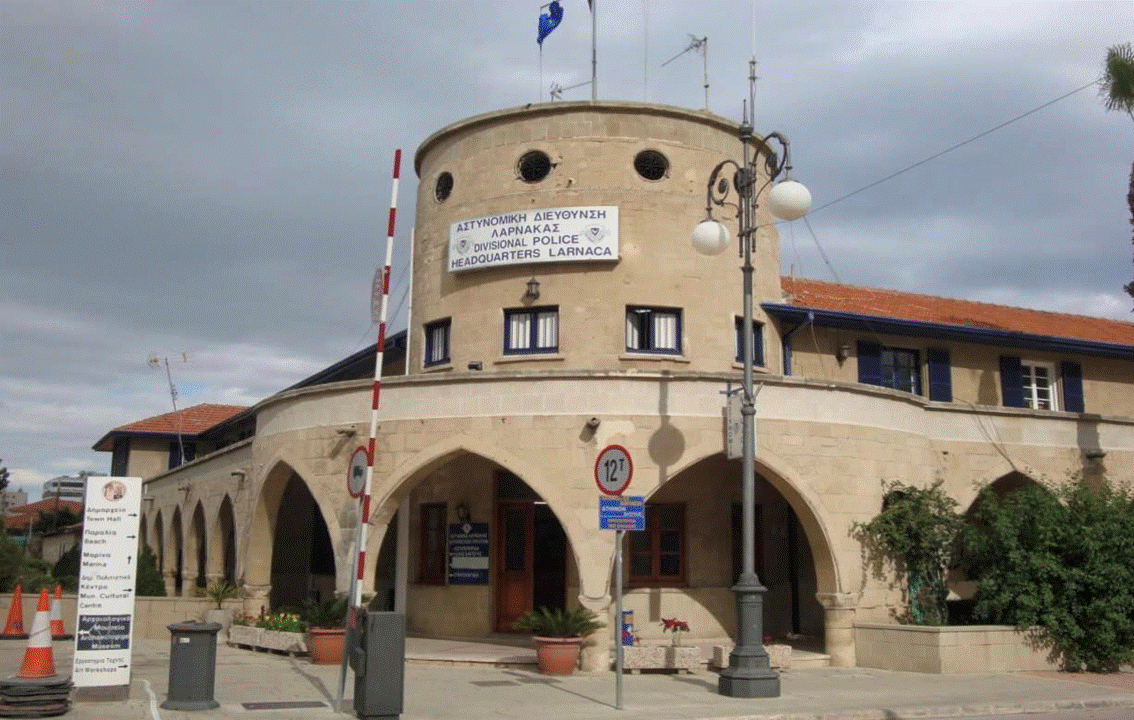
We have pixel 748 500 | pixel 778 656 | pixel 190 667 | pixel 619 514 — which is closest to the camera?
pixel 190 667

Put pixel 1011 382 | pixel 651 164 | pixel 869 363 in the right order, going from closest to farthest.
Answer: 1. pixel 651 164
2. pixel 869 363
3. pixel 1011 382

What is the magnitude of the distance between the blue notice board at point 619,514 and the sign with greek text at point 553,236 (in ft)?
27.8

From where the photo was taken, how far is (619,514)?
13852 mm

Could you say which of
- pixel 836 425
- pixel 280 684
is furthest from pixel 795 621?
pixel 280 684

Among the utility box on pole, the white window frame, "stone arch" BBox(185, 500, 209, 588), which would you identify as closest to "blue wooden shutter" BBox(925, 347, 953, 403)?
the white window frame

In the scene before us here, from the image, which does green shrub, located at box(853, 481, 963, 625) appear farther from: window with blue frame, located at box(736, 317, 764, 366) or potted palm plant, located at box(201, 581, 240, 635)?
potted palm plant, located at box(201, 581, 240, 635)

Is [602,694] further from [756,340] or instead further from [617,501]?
[756,340]

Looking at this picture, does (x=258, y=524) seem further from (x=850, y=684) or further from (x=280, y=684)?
(x=850, y=684)

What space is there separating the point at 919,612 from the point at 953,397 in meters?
7.86

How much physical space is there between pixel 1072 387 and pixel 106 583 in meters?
23.3

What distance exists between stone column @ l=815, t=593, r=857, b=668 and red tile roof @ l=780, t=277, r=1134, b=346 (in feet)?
25.8

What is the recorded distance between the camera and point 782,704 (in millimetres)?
14273

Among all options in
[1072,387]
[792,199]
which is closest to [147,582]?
[792,199]

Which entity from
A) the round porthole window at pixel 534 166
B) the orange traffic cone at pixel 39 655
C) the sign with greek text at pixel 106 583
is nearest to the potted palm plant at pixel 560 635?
the sign with greek text at pixel 106 583
